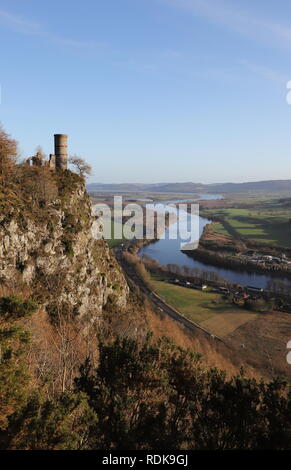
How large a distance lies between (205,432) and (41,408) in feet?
14.5

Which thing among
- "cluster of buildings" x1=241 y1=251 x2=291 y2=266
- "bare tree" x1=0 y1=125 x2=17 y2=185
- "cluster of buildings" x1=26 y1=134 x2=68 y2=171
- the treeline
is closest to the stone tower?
"cluster of buildings" x1=26 y1=134 x2=68 y2=171

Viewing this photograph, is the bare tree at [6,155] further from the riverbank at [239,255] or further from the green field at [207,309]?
the riverbank at [239,255]

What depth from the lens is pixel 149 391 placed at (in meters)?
8.12

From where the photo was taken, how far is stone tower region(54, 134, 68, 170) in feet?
82.2

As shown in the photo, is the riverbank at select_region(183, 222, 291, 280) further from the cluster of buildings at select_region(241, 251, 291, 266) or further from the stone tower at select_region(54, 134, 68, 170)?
the stone tower at select_region(54, 134, 68, 170)

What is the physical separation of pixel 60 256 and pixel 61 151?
403 inches

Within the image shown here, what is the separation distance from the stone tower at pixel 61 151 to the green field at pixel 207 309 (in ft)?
77.1

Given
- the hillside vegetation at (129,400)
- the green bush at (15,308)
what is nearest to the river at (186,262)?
the hillside vegetation at (129,400)

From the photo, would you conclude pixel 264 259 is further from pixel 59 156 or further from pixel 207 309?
pixel 59 156

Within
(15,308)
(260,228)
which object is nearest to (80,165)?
(15,308)

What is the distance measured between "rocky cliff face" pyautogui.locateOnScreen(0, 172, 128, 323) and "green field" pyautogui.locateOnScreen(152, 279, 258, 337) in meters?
12.9

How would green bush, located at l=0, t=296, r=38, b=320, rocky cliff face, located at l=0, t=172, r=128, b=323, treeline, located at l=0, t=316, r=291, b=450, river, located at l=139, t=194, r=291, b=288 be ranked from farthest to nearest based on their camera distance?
river, located at l=139, t=194, r=291, b=288
rocky cliff face, located at l=0, t=172, r=128, b=323
green bush, located at l=0, t=296, r=38, b=320
treeline, located at l=0, t=316, r=291, b=450
